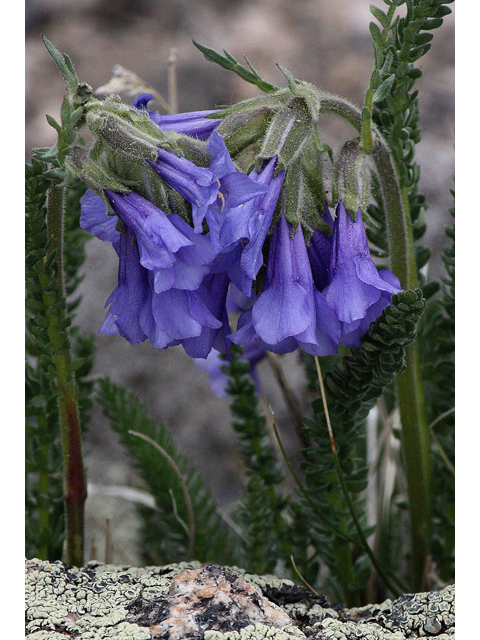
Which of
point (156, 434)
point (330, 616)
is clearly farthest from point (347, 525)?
point (156, 434)

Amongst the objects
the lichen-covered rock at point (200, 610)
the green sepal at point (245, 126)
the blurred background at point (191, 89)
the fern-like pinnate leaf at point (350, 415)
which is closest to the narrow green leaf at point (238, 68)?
the green sepal at point (245, 126)

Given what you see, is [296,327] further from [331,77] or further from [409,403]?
[331,77]

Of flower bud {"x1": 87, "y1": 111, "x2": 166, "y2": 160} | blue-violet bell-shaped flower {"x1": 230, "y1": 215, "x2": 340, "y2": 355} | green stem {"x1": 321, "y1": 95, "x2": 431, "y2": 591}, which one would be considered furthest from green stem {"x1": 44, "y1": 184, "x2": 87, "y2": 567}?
green stem {"x1": 321, "y1": 95, "x2": 431, "y2": 591}

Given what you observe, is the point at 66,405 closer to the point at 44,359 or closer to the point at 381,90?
the point at 44,359

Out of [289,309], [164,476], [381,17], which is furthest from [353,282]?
[164,476]

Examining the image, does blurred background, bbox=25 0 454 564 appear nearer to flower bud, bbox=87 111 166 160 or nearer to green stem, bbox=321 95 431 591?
green stem, bbox=321 95 431 591
